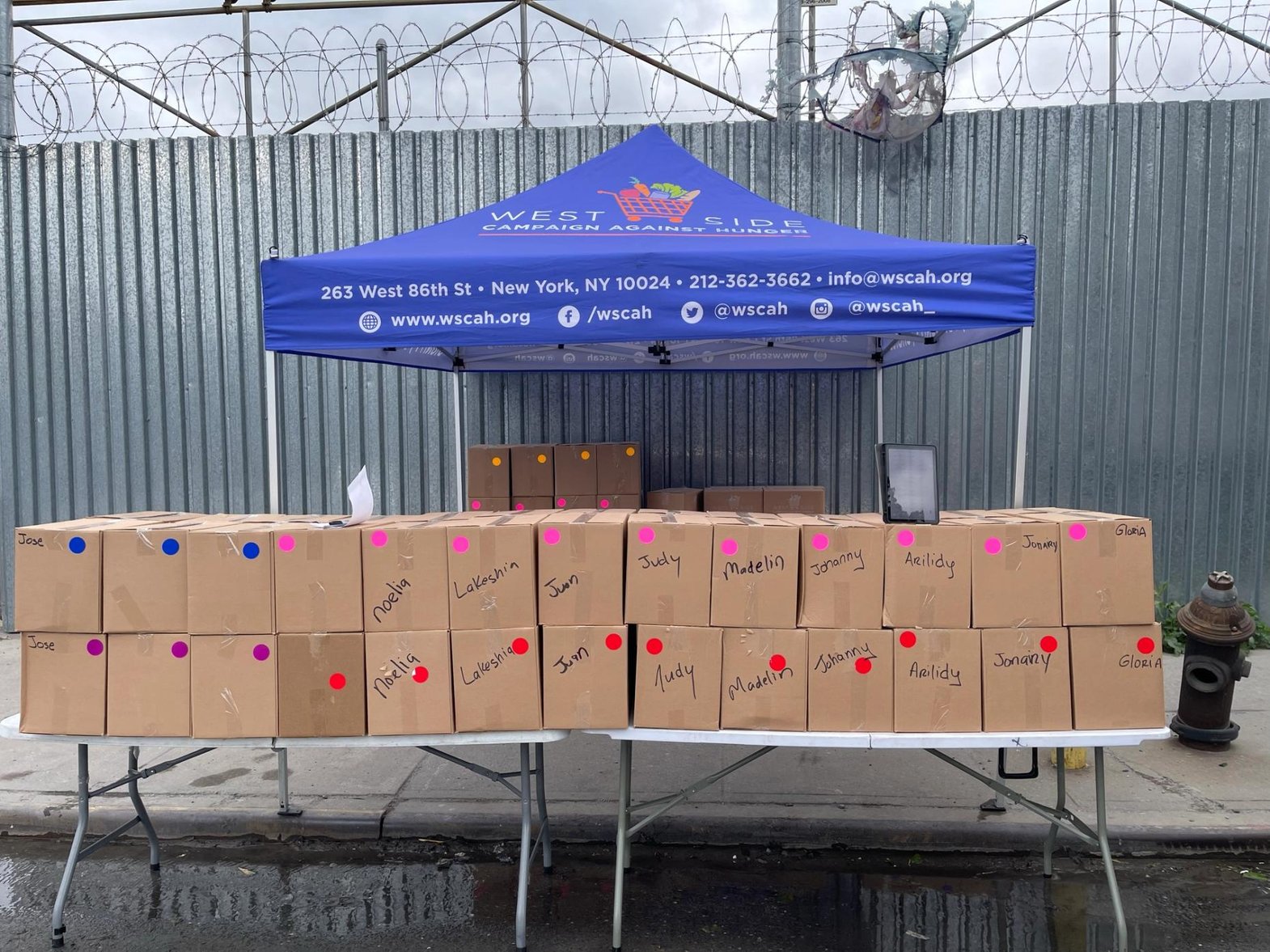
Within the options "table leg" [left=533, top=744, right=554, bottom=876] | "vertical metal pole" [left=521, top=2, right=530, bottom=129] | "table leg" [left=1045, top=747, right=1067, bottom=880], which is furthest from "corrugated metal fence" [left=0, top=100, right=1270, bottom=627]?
"table leg" [left=533, top=744, right=554, bottom=876]

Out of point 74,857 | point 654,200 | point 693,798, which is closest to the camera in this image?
point 74,857

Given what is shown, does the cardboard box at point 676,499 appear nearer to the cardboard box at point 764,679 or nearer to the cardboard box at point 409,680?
the cardboard box at point 764,679

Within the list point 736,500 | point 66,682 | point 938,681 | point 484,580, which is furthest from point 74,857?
point 736,500

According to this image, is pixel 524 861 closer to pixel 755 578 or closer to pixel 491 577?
pixel 491 577

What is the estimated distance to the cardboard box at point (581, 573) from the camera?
315 centimetres

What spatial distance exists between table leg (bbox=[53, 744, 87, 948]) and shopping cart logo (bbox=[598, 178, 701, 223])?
340 centimetres

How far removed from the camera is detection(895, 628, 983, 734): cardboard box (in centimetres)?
309

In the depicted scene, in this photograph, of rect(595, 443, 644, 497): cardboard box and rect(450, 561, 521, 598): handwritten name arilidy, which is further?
rect(595, 443, 644, 497): cardboard box

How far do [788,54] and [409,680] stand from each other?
5968 mm

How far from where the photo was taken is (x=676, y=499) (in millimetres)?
6129

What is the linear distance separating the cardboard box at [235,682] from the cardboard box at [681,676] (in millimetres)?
1351

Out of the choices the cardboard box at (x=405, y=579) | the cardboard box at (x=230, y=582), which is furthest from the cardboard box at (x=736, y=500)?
the cardboard box at (x=230, y=582)

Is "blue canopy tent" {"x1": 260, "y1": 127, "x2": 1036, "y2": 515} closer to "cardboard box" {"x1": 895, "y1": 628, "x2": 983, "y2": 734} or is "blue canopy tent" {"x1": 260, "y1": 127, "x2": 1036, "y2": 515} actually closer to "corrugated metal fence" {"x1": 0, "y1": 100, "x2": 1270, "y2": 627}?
"cardboard box" {"x1": 895, "y1": 628, "x2": 983, "y2": 734}

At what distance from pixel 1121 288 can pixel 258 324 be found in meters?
7.05
